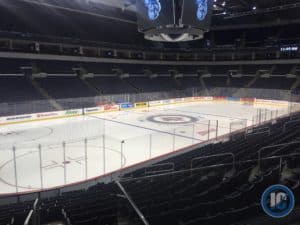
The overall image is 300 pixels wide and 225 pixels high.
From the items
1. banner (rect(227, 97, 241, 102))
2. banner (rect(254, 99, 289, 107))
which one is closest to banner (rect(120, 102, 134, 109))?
banner (rect(227, 97, 241, 102))

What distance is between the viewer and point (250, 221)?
269 centimetres

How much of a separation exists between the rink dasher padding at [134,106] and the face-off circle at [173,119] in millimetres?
4866

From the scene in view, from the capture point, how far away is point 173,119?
19578 millimetres

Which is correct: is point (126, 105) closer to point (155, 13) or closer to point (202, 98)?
point (202, 98)

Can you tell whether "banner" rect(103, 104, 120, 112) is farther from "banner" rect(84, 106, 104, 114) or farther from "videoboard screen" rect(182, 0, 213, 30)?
"videoboard screen" rect(182, 0, 213, 30)

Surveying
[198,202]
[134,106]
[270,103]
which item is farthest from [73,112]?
[198,202]

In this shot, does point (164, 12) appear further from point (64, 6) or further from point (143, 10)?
point (64, 6)

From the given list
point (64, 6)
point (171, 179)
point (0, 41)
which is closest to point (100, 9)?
point (64, 6)

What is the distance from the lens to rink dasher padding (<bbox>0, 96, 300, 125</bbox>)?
1848 centimetres

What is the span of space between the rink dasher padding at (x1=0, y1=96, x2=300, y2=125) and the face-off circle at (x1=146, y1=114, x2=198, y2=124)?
4.87 meters

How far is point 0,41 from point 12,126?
9519 millimetres

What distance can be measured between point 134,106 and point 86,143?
1457 centimetres

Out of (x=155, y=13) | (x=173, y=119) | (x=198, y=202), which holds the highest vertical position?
(x=155, y=13)

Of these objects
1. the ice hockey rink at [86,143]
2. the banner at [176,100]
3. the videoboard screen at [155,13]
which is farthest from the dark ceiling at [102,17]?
the videoboard screen at [155,13]
